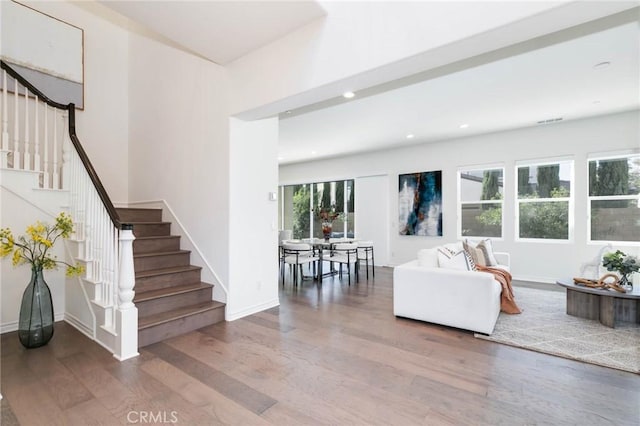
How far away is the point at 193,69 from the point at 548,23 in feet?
12.8

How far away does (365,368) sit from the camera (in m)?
2.48

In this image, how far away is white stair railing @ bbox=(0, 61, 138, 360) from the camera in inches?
105

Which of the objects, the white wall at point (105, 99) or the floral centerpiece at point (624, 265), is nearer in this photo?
the floral centerpiece at point (624, 265)

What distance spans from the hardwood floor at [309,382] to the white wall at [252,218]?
597 mm

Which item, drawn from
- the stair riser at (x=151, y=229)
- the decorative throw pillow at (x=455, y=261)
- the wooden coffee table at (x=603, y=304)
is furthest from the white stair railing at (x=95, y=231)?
the wooden coffee table at (x=603, y=304)

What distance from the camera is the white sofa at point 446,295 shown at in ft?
10.3

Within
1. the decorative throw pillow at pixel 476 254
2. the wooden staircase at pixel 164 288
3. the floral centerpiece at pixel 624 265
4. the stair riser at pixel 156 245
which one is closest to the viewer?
the wooden staircase at pixel 164 288

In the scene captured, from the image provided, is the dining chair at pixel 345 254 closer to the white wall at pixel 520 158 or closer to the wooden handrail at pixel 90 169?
the white wall at pixel 520 158

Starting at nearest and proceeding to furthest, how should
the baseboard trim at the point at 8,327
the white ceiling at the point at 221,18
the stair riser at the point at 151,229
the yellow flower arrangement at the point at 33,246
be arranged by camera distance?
the white ceiling at the point at 221,18
the yellow flower arrangement at the point at 33,246
the baseboard trim at the point at 8,327
the stair riser at the point at 151,229

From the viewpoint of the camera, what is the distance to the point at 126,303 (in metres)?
2.68

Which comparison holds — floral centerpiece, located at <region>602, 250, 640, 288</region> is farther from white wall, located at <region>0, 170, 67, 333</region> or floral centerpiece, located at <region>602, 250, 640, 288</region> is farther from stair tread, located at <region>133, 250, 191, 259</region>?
white wall, located at <region>0, 170, 67, 333</region>

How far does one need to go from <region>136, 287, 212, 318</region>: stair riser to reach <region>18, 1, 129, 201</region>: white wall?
8.99 feet

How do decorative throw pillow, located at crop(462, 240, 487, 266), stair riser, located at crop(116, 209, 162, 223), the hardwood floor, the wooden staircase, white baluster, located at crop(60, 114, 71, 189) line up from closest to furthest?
the hardwood floor < the wooden staircase < white baluster, located at crop(60, 114, 71, 189) < stair riser, located at crop(116, 209, 162, 223) < decorative throw pillow, located at crop(462, 240, 487, 266)

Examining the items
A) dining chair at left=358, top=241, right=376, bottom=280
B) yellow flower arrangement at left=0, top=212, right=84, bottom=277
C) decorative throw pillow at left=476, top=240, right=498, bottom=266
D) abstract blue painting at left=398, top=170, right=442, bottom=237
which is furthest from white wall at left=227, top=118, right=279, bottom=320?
abstract blue painting at left=398, top=170, right=442, bottom=237
